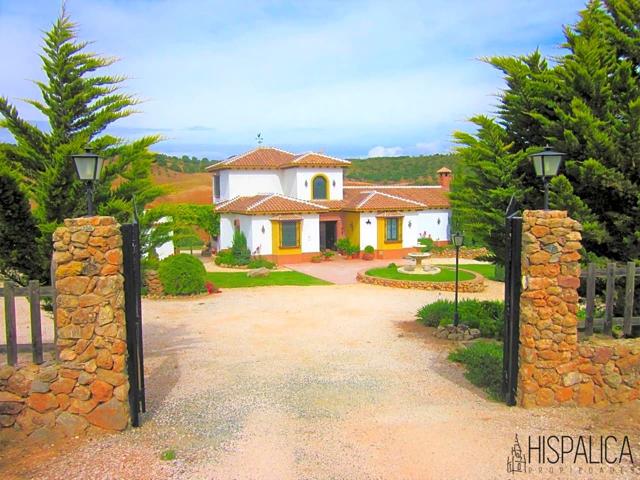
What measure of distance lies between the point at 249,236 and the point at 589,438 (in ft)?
74.7

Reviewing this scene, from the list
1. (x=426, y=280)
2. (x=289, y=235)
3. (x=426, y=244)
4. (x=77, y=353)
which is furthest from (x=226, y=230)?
(x=77, y=353)

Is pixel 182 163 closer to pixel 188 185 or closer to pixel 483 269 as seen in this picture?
pixel 188 185

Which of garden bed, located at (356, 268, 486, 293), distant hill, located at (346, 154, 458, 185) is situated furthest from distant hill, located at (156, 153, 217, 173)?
garden bed, located at (356, 268, 486, 293)

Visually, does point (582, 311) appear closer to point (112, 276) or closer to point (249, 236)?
point (112, 276)

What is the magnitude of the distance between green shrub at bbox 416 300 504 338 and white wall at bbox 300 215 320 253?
50.0 ft

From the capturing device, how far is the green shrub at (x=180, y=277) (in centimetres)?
1836

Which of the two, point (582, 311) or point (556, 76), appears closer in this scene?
point (556, 76)

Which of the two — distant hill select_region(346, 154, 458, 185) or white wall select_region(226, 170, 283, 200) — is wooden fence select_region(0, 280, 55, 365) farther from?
distant hill select_region(346, 154, 458, 185)

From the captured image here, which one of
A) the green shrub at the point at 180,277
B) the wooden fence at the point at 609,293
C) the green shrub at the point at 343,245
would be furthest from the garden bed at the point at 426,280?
the wooden fence at the point at 609,293

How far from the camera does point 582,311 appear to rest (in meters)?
12.6

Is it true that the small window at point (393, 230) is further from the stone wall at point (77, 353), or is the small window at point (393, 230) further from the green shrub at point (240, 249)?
the stone wall at point (77, 353)

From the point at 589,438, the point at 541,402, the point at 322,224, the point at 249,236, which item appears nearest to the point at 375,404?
the point at 541,402

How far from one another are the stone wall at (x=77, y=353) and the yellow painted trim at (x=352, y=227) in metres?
23.8

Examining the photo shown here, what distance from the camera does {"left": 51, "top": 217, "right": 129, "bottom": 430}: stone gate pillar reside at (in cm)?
643
